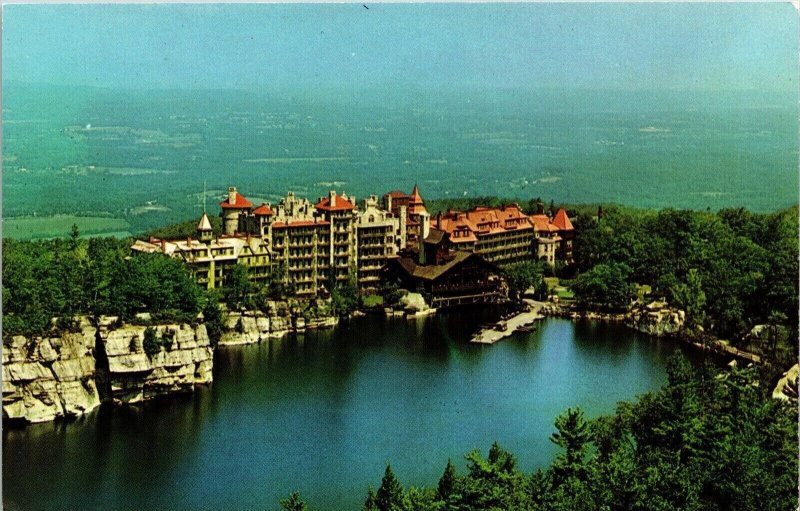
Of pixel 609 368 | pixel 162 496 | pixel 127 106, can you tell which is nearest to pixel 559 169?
pixel 609 368

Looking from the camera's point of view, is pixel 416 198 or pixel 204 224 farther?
pixel 416 198

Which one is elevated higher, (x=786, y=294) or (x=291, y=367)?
(x=786, y=294)

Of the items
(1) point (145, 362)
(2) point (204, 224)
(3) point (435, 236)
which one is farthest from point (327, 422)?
(3) point (435, 236)

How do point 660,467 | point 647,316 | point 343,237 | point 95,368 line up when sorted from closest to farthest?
point 660,467 → point 95,368 → point 647,316 → point 343,237

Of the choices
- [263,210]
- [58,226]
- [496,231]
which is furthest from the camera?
[496,231]

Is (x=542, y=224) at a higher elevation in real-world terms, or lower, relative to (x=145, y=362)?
higher

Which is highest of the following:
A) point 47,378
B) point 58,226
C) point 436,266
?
point 58,226

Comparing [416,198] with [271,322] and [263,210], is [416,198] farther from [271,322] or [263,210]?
[271,322]

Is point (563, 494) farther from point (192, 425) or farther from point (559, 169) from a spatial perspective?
point (559, 169)
